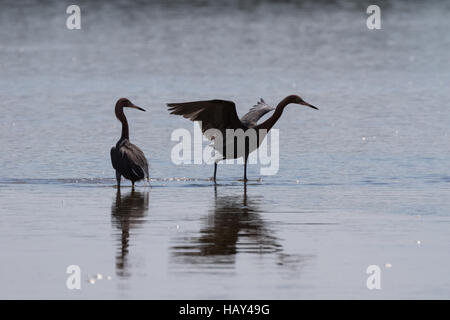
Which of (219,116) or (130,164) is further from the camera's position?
(219,116)

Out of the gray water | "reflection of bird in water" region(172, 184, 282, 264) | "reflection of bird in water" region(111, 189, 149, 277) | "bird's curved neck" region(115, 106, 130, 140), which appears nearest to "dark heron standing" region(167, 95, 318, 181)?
the gray water

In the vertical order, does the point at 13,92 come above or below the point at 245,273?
above

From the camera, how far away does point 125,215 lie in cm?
1380

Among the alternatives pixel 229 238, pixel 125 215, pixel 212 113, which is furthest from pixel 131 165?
pixel 229 238

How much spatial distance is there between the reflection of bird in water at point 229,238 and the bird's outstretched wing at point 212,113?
2.44 meters

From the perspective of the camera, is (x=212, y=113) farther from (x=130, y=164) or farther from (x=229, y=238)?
(x=229, y=238)

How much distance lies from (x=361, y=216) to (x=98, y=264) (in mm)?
3956

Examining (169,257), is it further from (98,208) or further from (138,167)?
(138,167)

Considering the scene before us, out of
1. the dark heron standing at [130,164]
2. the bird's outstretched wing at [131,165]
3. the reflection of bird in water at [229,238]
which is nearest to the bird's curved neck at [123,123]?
the dark heron standing at [130,164]

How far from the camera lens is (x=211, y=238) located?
1227 centimetres

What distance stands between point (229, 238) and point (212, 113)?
5.08 m

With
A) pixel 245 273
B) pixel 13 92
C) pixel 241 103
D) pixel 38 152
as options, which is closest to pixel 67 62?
pixel 13 92

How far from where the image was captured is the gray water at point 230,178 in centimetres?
1052

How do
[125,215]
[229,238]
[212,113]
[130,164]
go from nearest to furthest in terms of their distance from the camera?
1. [229,238]
2. [125,215]
3. [130,164]
4. [212,113]
